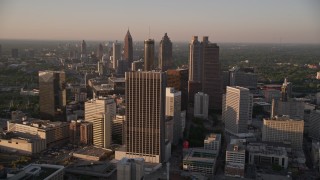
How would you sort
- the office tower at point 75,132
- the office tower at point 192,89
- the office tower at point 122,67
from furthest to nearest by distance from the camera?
the office tower at point 122,67, the office tower at point 192,89, the office tower at point 75,132

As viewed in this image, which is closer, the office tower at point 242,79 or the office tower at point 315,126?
the office tower at point 315,126

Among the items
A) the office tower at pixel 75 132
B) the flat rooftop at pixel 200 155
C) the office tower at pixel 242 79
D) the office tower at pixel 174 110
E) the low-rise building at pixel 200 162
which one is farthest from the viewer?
the office tower at pixel 242 79

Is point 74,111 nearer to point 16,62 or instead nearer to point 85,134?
point 85,134

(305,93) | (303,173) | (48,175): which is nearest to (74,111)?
(48,175)

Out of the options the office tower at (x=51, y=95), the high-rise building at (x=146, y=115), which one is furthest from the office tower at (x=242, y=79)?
the high-rise building at (x=146, y=115)

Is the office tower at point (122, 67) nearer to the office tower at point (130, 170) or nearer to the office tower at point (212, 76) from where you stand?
the office tower at point (212, 76)

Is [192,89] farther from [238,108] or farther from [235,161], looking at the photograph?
[235,161]

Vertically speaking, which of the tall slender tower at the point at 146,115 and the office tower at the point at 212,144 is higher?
the tall slender tower at the point at 146,115
